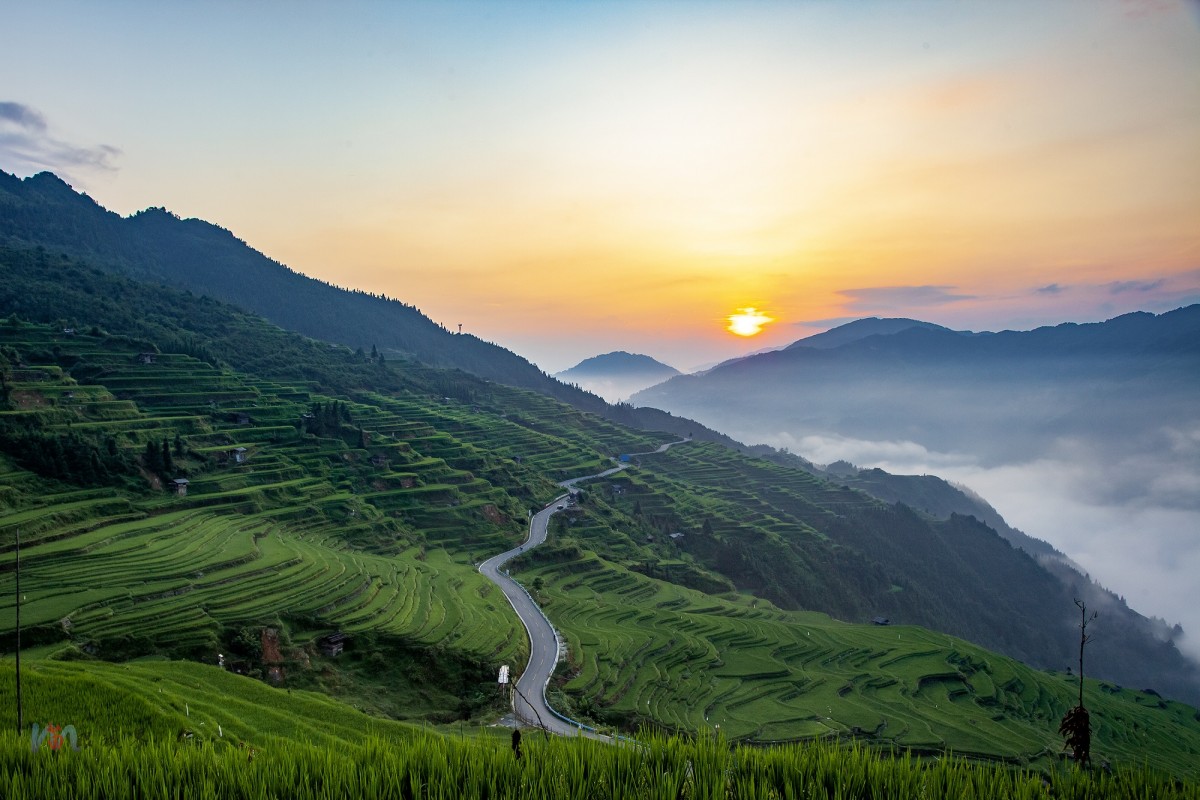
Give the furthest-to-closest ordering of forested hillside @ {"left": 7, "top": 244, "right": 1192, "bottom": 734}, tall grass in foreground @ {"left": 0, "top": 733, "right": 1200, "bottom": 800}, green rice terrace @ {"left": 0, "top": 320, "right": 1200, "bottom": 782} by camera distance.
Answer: forested hillside @ {"left": 7, "top": 244, "right": 1192, "bottom": 734}
green rice terrace @ {"left": 0, "top": 320, "right": 1200, "bottom": 782}
tall grass in foreground @ {"left": 0, "top": 733, "right": 1200, "bottom": 800}

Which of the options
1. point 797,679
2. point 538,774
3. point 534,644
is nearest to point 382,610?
point 534,644

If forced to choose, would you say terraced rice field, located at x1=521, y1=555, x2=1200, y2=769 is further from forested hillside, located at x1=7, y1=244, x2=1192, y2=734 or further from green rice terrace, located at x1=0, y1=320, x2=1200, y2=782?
forested hillside, located at x1=7, y1=244, x2=1192, y2=734

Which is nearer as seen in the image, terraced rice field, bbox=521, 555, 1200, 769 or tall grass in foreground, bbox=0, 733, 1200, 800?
tall grass in foreground, bbox=0, 733, 1200, 800

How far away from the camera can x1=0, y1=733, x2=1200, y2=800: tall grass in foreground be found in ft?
19.5

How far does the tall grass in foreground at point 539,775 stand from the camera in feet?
19.5

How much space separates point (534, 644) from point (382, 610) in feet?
36.0

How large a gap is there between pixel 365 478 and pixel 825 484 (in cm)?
11259

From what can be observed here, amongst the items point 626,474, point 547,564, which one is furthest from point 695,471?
A: point 547,564

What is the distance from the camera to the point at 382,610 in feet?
140

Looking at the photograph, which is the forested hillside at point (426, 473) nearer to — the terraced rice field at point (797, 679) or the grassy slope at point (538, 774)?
the terraced rice field at point (797, 679)

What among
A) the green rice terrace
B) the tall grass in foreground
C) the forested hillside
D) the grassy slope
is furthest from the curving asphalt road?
the tall grass in foreground

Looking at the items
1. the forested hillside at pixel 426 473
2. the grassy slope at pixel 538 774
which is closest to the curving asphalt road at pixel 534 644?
the forested hillside at pixel 426 473

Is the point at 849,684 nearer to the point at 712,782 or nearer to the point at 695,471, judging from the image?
the point at 712,782

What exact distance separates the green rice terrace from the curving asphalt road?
127 cm
